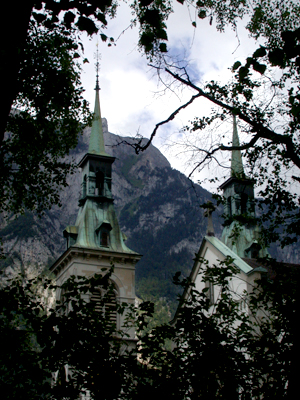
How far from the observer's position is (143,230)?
177 m

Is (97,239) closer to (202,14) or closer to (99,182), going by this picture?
(99,182)

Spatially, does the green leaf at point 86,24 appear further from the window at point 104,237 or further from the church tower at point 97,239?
the window at point 104,237

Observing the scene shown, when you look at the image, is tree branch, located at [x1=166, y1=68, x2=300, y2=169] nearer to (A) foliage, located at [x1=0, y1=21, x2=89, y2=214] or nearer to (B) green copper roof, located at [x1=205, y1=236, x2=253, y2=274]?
(A) foliage, located at [x1=0, y1=21, x2=89, y2=214]

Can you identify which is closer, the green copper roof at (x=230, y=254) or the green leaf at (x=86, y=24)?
the green leaf at (x=86, y=24)

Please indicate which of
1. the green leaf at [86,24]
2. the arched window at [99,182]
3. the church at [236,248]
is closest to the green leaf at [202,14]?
the church at [236,248]

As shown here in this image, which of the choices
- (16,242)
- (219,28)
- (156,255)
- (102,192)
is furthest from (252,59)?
(156,255)

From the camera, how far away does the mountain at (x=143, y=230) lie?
131875mm

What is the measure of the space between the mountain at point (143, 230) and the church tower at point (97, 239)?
65451 millimetres

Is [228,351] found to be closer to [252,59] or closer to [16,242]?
[252,59]

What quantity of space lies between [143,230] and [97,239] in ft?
464

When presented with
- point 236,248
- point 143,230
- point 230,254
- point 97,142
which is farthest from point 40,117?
point 143,230

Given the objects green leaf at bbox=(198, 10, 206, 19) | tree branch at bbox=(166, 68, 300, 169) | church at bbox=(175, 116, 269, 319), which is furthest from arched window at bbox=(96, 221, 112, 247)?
green leaf at bbox=(198, 10, 206, 19)

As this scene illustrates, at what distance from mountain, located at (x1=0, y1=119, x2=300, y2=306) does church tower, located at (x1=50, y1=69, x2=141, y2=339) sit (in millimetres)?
65451

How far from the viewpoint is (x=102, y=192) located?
38.7 m
